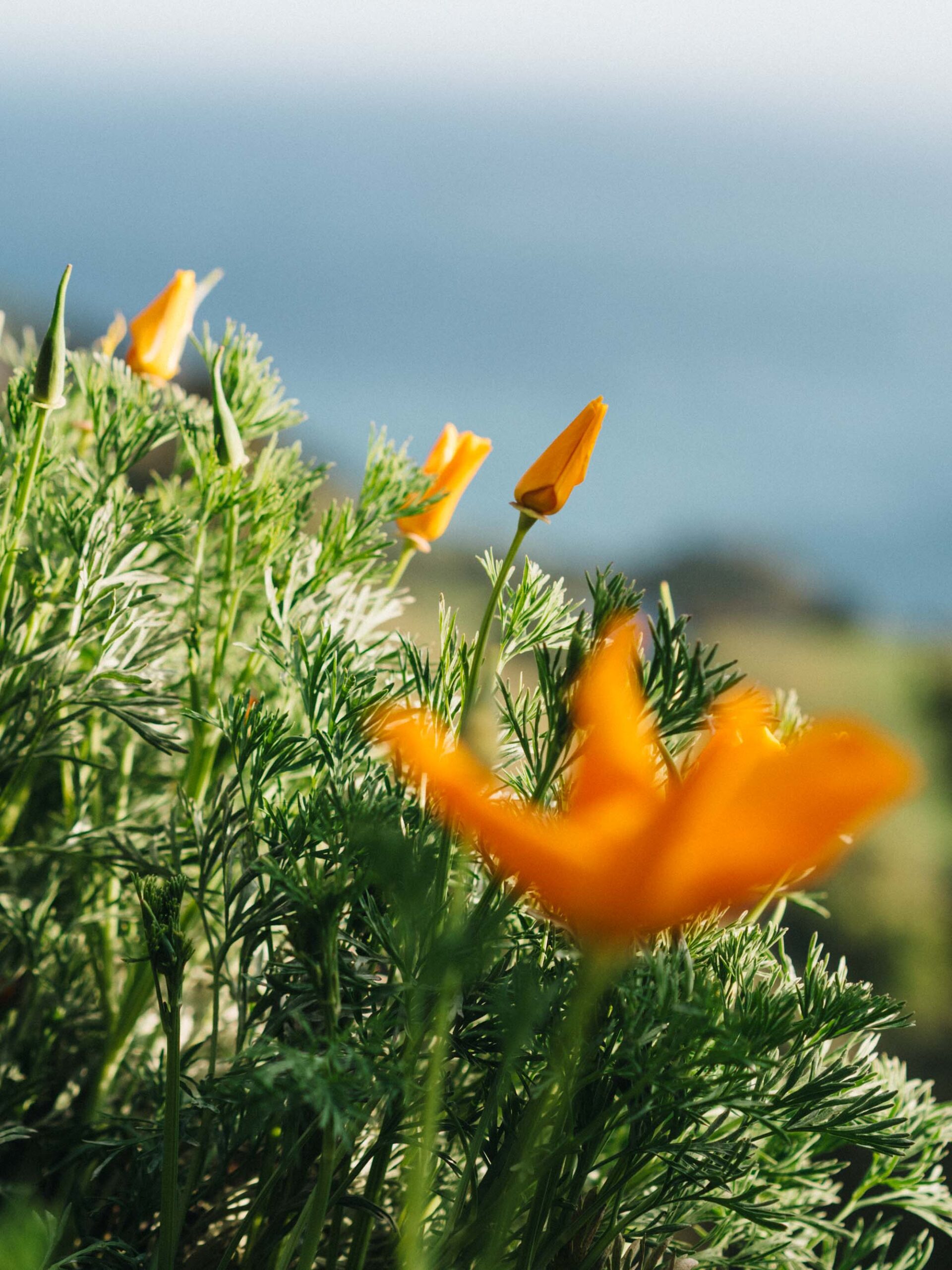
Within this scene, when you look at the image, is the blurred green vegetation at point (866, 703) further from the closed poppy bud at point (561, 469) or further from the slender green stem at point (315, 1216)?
the slender green stem at point (315, 1216)

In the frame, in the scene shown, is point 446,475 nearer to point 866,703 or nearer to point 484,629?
point 484,629

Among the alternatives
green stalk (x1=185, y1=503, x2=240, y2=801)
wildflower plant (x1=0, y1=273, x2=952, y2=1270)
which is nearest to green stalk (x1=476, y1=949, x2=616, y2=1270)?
wildflower plant (x1=0, y1=273, x2=952, y2=1270)

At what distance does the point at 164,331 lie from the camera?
54 cm

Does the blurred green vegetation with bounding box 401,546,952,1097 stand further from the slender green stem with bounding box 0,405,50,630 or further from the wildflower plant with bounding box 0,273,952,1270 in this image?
the slender green stem with bounding box 0,405,50,630

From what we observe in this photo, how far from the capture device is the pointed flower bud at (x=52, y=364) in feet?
1.38

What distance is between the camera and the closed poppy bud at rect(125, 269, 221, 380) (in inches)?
21.1

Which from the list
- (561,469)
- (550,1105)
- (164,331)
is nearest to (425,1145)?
(550,1105)

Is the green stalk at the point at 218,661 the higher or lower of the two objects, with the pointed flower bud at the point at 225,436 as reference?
lower

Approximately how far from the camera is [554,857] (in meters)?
0.25

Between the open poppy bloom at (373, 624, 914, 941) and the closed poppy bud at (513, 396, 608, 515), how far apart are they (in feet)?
0.44

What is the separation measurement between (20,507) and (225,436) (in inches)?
3.5

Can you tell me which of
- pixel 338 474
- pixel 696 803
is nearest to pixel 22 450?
pixel 696 803

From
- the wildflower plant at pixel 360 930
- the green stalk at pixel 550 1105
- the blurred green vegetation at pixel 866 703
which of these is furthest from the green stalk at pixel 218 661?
the green stalk at pixel 550 1105

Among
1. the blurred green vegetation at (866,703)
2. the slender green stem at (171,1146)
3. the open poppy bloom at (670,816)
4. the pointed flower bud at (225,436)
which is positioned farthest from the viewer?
the blurred green vegetation at (866,703)
